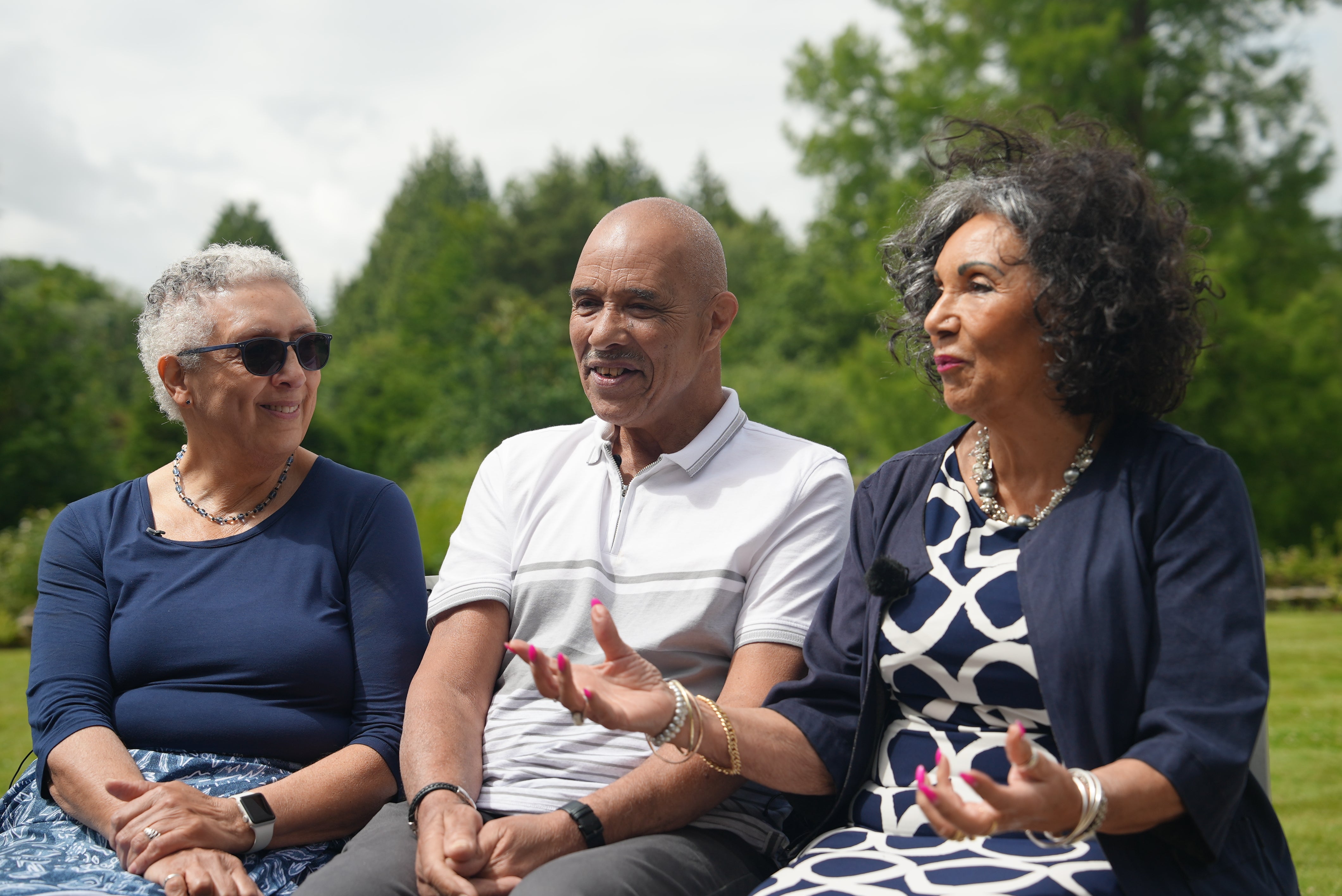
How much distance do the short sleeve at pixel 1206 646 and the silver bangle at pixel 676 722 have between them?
81 cm

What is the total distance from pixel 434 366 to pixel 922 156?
35076 mm

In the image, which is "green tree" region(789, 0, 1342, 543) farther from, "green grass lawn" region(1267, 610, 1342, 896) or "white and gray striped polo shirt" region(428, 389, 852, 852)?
"white and gray striped polo shirt" region(428, 389, 852, 852)

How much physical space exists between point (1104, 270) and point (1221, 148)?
16593 millimetres

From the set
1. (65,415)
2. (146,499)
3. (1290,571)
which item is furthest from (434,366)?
(146,499)

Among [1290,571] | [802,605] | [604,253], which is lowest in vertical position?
[1290,571]

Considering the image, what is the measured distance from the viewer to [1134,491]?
6.88ft

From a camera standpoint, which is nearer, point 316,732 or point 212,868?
point 212,868

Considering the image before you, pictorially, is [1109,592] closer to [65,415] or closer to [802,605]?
[802,605]

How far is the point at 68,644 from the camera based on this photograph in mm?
2719

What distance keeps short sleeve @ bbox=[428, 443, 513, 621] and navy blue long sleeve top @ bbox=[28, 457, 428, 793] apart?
0.16 metres

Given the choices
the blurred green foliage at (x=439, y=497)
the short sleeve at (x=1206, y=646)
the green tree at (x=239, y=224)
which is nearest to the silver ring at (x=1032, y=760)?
the short sleeve at (x=1206, y=646)

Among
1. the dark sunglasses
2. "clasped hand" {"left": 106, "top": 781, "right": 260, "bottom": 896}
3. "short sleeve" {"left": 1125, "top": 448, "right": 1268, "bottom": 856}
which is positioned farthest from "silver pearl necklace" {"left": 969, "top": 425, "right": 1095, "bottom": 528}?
"clasped hand" {"left": 106, "top": 781, "right": 260, "bottom": 896}

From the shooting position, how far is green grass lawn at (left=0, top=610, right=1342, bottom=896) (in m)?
4.26

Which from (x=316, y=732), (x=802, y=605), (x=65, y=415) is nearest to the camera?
(x=802, y=605)
